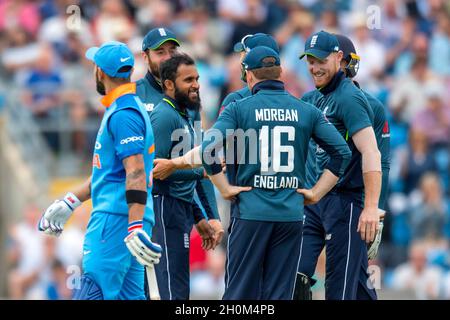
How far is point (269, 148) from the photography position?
899 cm

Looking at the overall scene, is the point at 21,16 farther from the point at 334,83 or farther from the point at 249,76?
the point at 249,76

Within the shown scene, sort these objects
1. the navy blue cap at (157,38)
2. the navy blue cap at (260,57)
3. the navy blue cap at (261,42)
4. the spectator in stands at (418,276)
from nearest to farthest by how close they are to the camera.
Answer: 1. the navy blue cap at (260,57)
2. the navy blue cap at (261,42)
3. the navy blue cap at (157,38)
4. the spectator in stands at (418,276)

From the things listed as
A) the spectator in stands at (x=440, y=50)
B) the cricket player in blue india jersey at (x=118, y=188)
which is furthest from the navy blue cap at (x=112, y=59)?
the spectator in stands at (x=440, y=50)

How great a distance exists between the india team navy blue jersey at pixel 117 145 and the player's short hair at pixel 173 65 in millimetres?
1186

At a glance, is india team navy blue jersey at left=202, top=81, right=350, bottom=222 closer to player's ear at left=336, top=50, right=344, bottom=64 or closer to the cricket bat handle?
the cricket bat handle

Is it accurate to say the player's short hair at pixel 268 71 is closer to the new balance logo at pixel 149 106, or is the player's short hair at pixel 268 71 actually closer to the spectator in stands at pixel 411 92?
the new balance logo at pixel 149 106

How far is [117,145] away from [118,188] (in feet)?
1.05

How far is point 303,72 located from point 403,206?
2414 mm

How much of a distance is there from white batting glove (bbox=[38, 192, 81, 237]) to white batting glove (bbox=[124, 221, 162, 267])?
1074 millimetres

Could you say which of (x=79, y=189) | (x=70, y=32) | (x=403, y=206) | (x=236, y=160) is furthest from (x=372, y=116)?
(x=70, y=32)

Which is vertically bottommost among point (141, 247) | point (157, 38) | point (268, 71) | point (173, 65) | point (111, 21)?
point (141, 247)

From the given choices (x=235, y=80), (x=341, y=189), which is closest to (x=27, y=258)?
(x=235, y=80)

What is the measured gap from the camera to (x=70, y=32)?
17672 millimetres

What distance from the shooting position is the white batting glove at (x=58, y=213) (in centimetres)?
931
